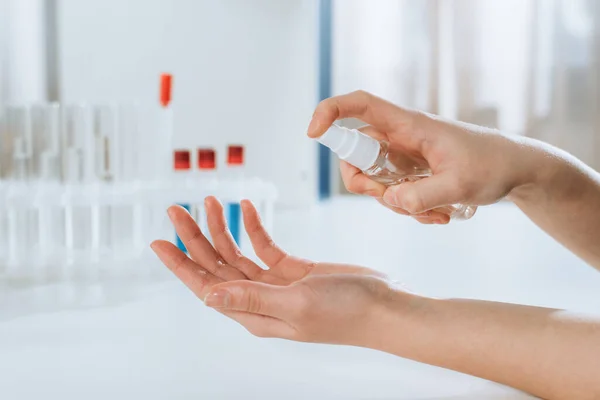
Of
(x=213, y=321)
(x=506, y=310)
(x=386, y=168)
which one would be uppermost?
(x=386, y=168)

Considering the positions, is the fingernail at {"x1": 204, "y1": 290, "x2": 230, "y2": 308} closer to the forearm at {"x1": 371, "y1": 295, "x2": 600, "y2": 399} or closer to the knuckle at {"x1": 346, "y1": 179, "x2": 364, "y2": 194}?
the forearm at {"x1": 371, "y1": 295, "x2": 600, "y2": 399}

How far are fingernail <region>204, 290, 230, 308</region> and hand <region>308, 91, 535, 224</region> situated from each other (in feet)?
0.61

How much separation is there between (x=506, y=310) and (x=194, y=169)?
0.88 metres

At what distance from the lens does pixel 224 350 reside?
33.2 inches

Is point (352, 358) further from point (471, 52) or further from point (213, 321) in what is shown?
point (471, 52)

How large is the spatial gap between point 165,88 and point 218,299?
0.83 metres

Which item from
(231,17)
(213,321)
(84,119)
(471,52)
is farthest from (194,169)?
(471,52)

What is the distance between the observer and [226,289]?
649mm

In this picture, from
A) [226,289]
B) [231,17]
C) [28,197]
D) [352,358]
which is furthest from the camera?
[231,17]

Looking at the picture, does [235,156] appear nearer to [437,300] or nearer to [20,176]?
[20,176]

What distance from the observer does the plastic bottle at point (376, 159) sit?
74 centimetres

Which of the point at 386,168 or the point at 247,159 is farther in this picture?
the point at 247,159

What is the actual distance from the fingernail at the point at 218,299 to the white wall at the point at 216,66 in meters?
1.73

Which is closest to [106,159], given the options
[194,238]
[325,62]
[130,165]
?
[130,165]
